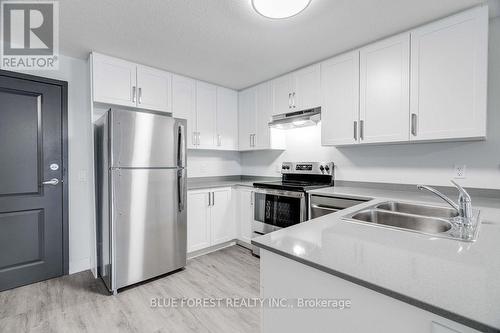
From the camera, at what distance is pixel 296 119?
2895 millimetres

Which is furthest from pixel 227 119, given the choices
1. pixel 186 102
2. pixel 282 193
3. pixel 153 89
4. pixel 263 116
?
pixel 282 193

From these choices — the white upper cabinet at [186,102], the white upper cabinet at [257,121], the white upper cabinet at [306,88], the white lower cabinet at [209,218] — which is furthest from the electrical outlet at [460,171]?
the white upper cabinet at [186,102]

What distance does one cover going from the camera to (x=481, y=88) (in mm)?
1753

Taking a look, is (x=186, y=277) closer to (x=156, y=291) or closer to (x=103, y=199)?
(x=156, y=291)

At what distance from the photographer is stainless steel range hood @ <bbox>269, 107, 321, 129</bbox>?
9.03ft

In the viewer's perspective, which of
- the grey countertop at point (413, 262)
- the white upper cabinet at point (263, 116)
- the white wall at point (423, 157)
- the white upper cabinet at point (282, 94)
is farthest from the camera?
the white upper cabinet at point (263, 116)

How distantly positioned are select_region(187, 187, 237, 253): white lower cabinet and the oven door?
46 cm

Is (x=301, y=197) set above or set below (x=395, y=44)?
below

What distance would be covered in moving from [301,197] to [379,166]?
90cm

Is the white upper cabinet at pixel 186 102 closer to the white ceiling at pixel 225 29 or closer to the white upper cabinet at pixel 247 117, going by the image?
the white ceiling at pixel 225 29

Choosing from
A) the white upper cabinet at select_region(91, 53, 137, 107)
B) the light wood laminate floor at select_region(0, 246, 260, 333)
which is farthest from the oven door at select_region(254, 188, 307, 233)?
the white upper cabinet at select_region(91, 53, 137, 107)

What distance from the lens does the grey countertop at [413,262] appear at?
1.80 ft

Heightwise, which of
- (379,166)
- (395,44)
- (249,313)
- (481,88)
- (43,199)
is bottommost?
(249,313)

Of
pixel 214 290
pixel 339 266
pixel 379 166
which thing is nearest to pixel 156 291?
pixel 214 290
